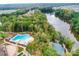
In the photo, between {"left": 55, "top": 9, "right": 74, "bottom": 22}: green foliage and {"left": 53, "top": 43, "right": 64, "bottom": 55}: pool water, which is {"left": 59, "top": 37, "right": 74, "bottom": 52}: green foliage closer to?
{"left": 53, "top": 43, "right": 64, "bottom": 55}: pool water

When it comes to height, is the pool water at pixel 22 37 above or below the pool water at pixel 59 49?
above

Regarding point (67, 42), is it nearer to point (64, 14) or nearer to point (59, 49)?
point (59, 49)

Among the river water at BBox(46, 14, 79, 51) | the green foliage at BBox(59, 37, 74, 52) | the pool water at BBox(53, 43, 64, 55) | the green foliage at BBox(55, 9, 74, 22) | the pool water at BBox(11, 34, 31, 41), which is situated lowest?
the pool water at BBox(53, 43, 64, 55)

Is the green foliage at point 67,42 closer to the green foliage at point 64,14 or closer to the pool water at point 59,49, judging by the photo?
the pool water at point 59,49

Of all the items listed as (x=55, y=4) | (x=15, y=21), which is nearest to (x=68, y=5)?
(x=55, y=4)

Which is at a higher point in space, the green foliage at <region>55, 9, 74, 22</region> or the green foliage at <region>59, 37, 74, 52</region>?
the green foliage at <region>55, 9, 74, 22</region>

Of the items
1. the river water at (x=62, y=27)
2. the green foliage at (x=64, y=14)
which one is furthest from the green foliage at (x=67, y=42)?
the green foliage at (x=64, y=14)

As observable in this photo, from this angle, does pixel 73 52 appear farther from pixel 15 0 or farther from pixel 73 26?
pixel 15 0

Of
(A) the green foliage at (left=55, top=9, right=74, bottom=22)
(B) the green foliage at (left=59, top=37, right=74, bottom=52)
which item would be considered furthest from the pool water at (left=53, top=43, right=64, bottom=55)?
(A) the green foliage at (left=55, top=9, right=74, bottom=22)

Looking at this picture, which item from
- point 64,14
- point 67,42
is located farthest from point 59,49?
point 64,14
